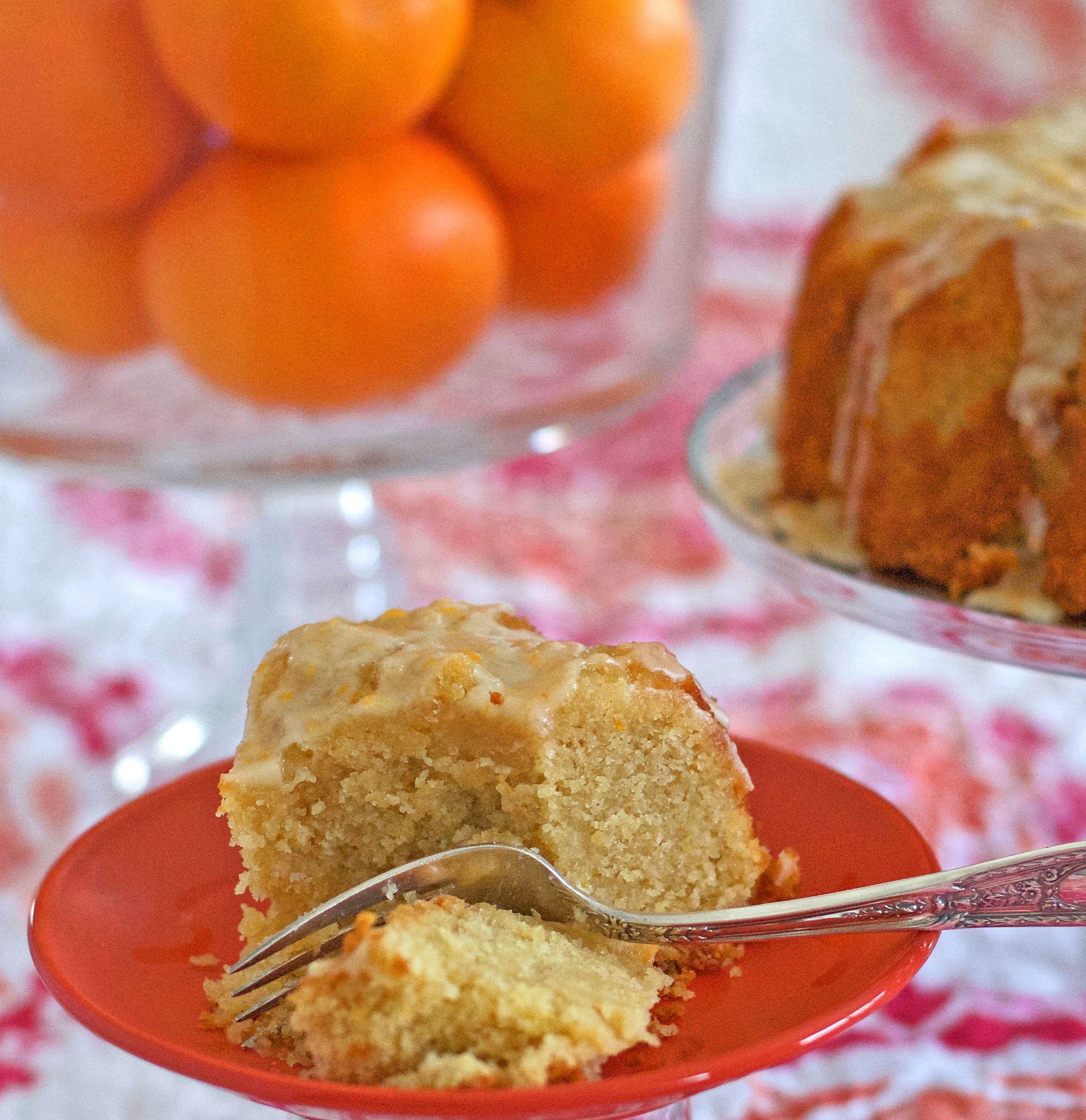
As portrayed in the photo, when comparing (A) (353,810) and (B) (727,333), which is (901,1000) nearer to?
(A) (353,810)

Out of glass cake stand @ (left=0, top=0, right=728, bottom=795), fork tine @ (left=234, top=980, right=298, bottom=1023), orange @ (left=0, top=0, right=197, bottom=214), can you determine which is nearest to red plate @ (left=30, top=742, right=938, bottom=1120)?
fork tine @ (left=234, top=980, right=298, bottom=1023)

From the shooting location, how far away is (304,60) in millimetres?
687

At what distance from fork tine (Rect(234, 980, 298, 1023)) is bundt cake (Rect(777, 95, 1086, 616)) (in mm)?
395

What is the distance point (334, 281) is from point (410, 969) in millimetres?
443

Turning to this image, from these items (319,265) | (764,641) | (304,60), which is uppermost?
(304,60)

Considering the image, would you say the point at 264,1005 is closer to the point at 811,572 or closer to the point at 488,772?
the point at 488,772

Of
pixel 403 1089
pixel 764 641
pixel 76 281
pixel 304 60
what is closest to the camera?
pixel 403 1089

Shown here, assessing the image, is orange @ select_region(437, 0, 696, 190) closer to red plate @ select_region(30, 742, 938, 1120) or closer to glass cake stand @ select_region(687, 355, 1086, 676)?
glass cake stand @ select_region(687, 355, 1086, 676)

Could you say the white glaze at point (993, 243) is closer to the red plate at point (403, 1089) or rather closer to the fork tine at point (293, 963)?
the red plate at point (403, 1089)

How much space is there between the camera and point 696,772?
526 mm

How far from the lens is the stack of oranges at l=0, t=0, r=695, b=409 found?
70cm

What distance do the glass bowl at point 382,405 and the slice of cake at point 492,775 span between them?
0.99 feet

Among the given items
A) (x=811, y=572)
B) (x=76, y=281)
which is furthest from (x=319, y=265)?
(x=811, y=572)

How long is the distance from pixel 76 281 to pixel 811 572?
463mm
